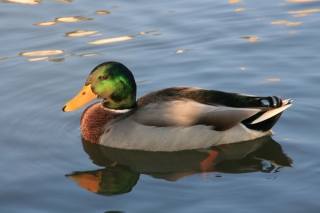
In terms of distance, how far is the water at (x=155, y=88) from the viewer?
6090 millimetres

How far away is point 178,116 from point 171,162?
50 cm

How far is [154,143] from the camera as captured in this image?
23.6 ft

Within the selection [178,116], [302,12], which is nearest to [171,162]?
[178,116]

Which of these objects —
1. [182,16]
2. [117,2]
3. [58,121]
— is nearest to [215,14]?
[182,16]

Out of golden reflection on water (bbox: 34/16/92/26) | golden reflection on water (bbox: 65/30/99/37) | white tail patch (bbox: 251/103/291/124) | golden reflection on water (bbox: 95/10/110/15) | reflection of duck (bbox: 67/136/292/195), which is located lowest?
reflection of duck (bbox: 67/136/292/195)

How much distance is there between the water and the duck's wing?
33 cm

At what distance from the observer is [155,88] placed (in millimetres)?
8672

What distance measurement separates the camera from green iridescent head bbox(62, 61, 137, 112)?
7.38 m

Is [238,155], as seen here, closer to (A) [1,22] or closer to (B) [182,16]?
(B) [182,16]

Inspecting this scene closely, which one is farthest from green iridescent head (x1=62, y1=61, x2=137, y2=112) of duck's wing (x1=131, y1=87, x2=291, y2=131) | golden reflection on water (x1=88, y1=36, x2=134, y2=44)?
golden reflection on water (x1=88, y1=36, x2=134, y2=44)

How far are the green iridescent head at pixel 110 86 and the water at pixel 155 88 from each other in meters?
0.53

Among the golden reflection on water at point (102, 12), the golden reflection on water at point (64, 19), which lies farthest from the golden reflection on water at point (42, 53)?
the golden reflection on water at point (102, 12)

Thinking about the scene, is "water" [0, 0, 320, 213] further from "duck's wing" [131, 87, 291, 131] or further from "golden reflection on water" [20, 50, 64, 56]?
"duck's wing" [131, 87, 291, 131]

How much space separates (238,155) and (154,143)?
898 mm
